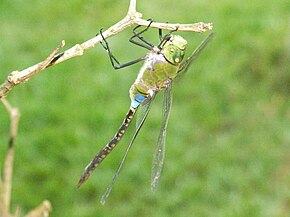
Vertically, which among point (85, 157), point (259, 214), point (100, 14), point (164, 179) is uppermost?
point (100, 14)

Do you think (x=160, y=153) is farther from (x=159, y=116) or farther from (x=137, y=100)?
(x=159, y=116)

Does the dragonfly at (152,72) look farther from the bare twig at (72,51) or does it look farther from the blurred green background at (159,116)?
the blurred green background at (159,116)

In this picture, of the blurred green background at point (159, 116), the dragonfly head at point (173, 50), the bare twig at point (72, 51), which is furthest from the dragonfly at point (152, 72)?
the blurred green background at point (159, 116)

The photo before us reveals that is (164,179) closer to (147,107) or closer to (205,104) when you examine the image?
(205,104)

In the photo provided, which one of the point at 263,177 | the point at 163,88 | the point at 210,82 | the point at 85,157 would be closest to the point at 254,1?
the point at 210,82

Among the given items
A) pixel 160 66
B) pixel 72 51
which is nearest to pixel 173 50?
pixel 160 66

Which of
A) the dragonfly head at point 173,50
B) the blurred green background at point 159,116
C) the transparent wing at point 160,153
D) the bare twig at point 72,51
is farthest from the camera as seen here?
the blurred green background at point 159,116

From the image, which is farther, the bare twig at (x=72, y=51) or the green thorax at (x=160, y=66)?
the green thorax at (x=160, y=66)

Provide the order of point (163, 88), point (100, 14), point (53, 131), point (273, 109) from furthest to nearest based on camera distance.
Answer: point (100, 14) < point (273, 109) < point (53, 131) < point (163, 88)
